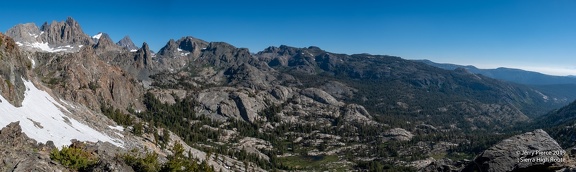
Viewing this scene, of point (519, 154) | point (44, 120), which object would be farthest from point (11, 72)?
point (519, 154)

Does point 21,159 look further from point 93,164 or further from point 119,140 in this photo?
point 119,140

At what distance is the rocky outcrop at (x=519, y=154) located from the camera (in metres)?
42.1

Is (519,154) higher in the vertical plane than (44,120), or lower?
higher

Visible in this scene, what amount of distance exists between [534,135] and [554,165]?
1569cm

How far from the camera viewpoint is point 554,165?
3797 centimetres

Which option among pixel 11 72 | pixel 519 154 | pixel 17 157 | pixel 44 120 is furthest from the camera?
pixel 11 72

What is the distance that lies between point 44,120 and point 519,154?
91577 mm

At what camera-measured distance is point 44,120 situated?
279 feet

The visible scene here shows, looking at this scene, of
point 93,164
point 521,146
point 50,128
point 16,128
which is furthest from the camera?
point 50,128

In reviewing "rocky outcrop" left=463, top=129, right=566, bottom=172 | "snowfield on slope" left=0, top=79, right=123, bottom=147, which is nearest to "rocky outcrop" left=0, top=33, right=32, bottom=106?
"snowfield on slope" left=0, top=79, right=123, bottom=147

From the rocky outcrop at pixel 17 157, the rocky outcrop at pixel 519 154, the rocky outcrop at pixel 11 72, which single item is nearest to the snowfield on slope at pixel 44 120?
the rocky outcrop at pixel 11 72

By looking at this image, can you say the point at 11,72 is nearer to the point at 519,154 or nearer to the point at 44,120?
the point at 44,120

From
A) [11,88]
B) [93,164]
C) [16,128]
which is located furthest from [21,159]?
[11,88]

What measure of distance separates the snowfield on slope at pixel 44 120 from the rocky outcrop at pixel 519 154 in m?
73.7
